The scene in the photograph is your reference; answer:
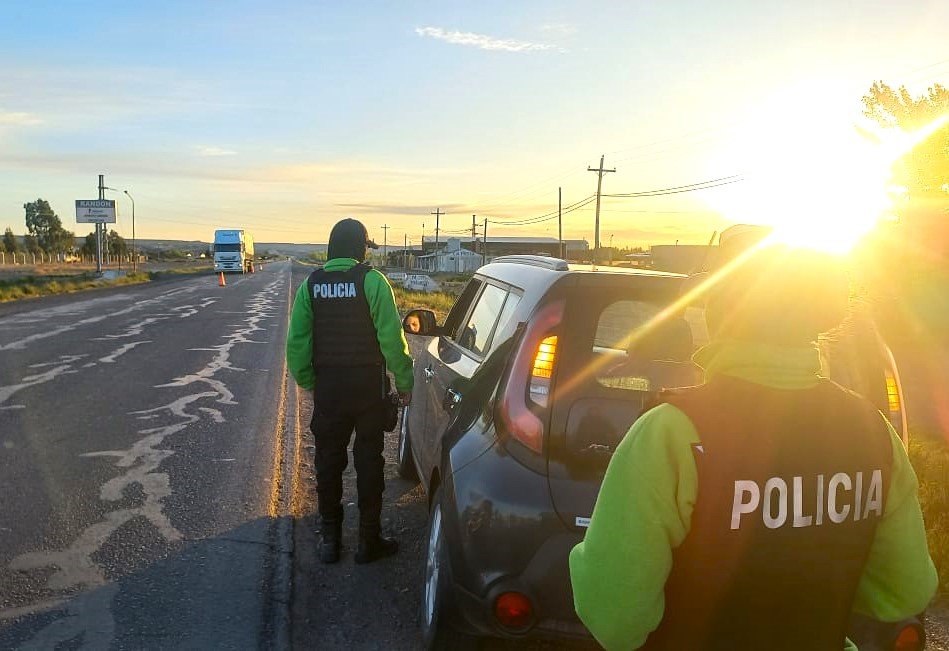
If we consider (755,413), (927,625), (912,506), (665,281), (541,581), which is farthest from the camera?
(927,625)

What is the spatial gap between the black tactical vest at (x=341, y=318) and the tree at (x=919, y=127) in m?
28.4

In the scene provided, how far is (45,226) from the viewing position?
11831cm

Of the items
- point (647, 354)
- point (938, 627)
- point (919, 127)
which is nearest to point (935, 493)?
point (938, 627)

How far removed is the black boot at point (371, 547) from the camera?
466 centimetres

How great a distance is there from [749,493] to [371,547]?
136 inches

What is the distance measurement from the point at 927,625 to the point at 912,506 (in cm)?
272

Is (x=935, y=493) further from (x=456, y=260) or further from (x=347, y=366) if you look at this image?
(x=456, y=260)

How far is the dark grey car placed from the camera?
2.93 m

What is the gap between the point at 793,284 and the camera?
164cm

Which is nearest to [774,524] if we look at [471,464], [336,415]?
[471,464]

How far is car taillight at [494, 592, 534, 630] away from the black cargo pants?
191 centimetres

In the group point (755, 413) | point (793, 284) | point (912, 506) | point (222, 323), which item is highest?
point (793, 284)

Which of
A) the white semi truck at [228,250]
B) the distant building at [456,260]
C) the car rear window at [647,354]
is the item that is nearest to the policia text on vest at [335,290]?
the car rear window at [647,354]

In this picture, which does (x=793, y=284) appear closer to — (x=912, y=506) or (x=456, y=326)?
(x=912, y=506)
